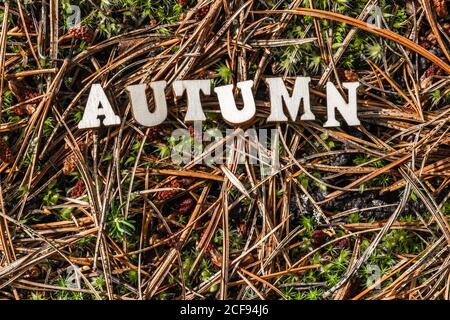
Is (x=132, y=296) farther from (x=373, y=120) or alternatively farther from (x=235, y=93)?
(x=373, y=120)

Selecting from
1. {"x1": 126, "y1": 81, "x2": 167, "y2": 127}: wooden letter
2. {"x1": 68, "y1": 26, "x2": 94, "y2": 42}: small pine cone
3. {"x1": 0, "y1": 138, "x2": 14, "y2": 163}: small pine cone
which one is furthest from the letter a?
{"x1": 0, "y1": 138, "x2": 14, "y2": 163}: small pine cone

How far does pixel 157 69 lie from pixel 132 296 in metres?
1.07

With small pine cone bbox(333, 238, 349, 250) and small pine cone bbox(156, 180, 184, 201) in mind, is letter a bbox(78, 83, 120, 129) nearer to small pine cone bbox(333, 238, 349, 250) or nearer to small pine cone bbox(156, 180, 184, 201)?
small pine cone bbox(156, 180, 184, 201)

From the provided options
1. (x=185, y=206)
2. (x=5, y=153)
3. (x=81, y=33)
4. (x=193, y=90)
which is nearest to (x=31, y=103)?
(x=5, y=153)

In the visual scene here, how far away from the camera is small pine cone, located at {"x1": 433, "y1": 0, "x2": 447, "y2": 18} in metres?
2.51

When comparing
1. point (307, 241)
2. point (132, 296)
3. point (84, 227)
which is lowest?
point (132, 296)

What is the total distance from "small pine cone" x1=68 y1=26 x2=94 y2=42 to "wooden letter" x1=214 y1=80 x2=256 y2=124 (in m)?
0.68

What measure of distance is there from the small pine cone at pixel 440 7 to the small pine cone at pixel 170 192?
1457 mm

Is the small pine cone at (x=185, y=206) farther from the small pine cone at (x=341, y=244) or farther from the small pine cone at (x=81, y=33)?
the small pine cone at (x=81, y=33)

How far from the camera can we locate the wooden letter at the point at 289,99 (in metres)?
2.45

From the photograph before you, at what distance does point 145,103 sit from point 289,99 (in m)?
0.66

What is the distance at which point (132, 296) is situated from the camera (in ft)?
8.13

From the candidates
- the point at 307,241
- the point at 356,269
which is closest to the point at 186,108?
the point at 307,241

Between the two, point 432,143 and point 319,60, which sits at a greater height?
point 319,60
